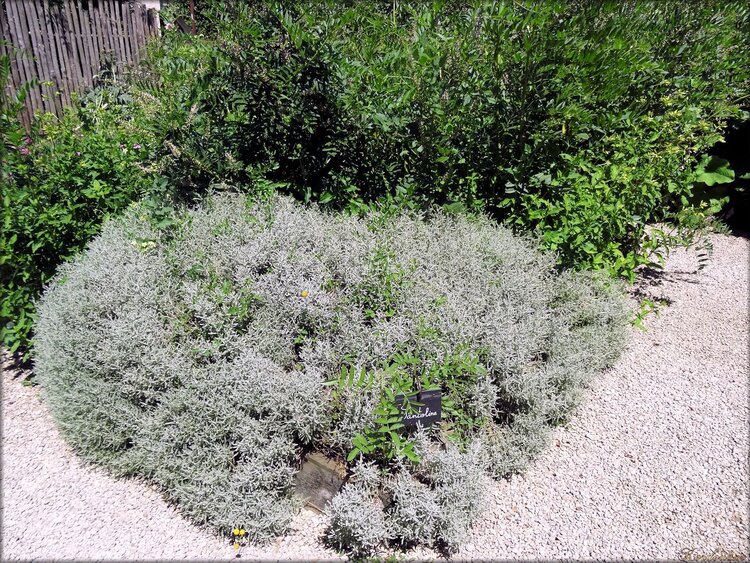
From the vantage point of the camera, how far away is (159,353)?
2691mm

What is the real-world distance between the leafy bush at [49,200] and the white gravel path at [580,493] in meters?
0.65

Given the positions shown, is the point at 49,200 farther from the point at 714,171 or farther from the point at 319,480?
the point at 714,171

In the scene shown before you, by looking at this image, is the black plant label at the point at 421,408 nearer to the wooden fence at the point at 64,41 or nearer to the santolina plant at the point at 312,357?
the santolina plant at the point at 312,357

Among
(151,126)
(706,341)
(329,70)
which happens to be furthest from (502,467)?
(151,126)

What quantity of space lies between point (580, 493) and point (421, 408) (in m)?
0.94

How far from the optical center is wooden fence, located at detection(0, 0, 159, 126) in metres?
5.70

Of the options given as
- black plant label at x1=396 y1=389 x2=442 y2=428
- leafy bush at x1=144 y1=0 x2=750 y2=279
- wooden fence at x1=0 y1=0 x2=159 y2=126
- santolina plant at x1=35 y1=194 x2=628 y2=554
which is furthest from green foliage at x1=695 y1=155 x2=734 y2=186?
wooden fence at x1=0 y1=0 x2=159 y2=126

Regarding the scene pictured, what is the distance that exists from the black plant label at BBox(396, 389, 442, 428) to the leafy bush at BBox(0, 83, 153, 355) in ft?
8.07

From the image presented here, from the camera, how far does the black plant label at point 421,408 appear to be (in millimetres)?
2453

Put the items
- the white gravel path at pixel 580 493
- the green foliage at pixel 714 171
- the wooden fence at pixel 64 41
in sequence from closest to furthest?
the white gravel path at pixel 580 493 → the green foliage at pixel 714 171 → the wooden fence at pixel 64 41

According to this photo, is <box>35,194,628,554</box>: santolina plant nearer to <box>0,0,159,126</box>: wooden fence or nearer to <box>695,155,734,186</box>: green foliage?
<box>695,155,734,186</box>: green foliage

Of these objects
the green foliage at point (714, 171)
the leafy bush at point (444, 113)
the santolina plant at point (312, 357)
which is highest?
the leafy bush at point (444, 113)

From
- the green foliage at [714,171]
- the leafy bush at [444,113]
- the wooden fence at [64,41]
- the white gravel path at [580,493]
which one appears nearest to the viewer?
the white gravel path at [580,493]

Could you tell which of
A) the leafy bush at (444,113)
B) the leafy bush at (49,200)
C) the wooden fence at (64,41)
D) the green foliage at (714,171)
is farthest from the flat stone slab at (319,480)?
the wooden fence at (64,41)
